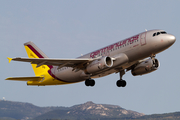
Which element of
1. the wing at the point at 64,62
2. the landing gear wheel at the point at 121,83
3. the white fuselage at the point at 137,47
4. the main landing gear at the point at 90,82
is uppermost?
the white fuselage at the point at 137,47

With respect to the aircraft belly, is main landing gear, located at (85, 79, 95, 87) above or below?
below

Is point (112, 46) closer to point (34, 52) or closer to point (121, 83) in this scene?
point (121, 83)

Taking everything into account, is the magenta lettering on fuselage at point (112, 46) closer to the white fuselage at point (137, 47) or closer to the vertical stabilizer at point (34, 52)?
the white fuselage at point (137, 47)

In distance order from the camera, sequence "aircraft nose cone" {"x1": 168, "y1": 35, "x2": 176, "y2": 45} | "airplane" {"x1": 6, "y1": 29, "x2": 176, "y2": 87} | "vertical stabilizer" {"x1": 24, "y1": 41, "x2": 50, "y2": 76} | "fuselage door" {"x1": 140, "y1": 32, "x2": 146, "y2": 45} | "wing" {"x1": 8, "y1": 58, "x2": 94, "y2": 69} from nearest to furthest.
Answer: "aircraft nose cone" {"x1": 168, "y1": 35, "x2": 176, "y2": 45}, "airplane" {"x1": 6, "y1": 29, "x2": 176, "y2": 87}, "fuselage door" {"x1": 140, "y1": 32, "x2": 146, "y2": 45}, "wing" {"x1": 8, "y1": 58, "x2": 94, "y2": 69}, "vertical stabilizer" {"x1": 24, "y1": 41, "x2": 50, "y2": 76}

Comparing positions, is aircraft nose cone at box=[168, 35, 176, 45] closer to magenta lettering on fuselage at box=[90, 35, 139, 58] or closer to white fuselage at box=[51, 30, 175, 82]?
white fuselage at box=[51, 30, 175, 82]

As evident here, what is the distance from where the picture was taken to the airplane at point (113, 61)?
36.1 meters

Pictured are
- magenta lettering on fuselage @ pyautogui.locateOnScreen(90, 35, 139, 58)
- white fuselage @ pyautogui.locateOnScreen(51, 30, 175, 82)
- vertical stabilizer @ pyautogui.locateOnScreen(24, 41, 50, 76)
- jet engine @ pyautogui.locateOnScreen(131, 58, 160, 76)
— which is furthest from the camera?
vertical stabilizer @ pyautogui.locateOnScreen(24, 41, 50, 76)

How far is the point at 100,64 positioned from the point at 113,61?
6.35 feet

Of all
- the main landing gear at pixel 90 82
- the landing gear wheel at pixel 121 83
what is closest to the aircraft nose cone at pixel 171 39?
the main landing gear at pixel 90 82

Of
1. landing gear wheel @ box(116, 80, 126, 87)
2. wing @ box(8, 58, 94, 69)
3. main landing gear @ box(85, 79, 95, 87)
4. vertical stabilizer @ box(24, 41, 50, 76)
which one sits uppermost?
vertical stabilizer @ box(24, 41, 50, 76)

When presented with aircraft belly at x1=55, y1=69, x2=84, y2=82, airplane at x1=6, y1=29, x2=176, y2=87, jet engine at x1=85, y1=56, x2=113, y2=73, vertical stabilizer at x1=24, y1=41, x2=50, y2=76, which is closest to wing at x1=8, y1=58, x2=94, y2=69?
airplane at x1=6, y1=29, x2=176, y2=87

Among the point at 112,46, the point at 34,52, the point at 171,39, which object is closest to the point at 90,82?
the point at 112,46

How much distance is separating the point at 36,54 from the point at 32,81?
592 centimetres

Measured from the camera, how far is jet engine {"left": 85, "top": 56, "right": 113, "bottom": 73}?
121 ft
